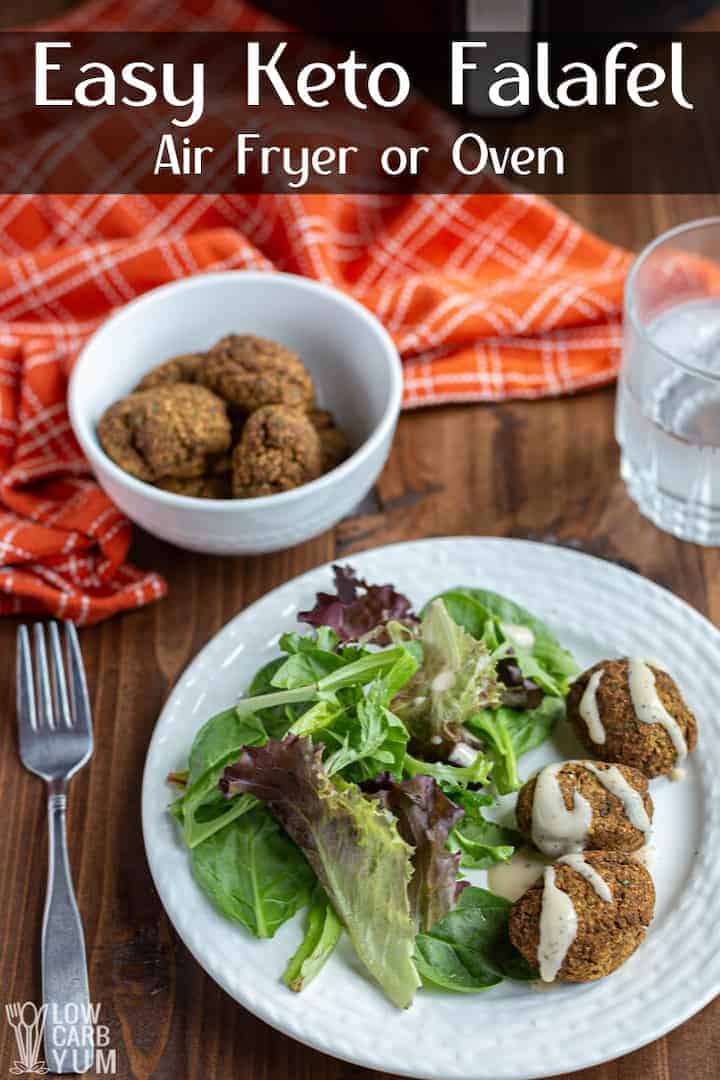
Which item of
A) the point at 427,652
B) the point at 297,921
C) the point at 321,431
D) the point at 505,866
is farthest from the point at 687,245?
the point at 297,921

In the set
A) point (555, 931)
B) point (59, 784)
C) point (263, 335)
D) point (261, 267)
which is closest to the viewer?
point (555, 931)

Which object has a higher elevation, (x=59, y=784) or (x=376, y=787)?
(x=376, y=787)

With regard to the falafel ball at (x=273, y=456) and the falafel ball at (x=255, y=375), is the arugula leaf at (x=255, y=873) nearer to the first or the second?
the falafel ball at (x=273, y=456)

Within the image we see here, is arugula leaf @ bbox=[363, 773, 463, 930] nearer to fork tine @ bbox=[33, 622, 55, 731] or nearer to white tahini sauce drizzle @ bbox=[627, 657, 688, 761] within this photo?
white tahini sauce drizzle @ bbox=[627, 657, 688, 761]

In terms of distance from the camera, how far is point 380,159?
233 cm

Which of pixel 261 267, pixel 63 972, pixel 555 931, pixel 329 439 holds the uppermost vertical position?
pixel 261 267

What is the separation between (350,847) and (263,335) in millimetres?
905

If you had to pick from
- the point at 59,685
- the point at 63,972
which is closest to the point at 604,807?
the point at 63,972

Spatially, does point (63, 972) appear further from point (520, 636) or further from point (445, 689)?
point (520, 636)

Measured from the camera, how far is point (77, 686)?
1.72m

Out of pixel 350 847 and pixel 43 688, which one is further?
pixel 43 688

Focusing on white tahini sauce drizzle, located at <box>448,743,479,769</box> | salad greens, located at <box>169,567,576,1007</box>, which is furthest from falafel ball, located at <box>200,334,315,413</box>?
white tahini sauce drizzle, located at <box>448,743,479,769</box>

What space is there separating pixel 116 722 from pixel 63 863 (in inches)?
8.7

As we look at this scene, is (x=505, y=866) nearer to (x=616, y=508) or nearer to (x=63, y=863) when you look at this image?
(x=63, y=863)
